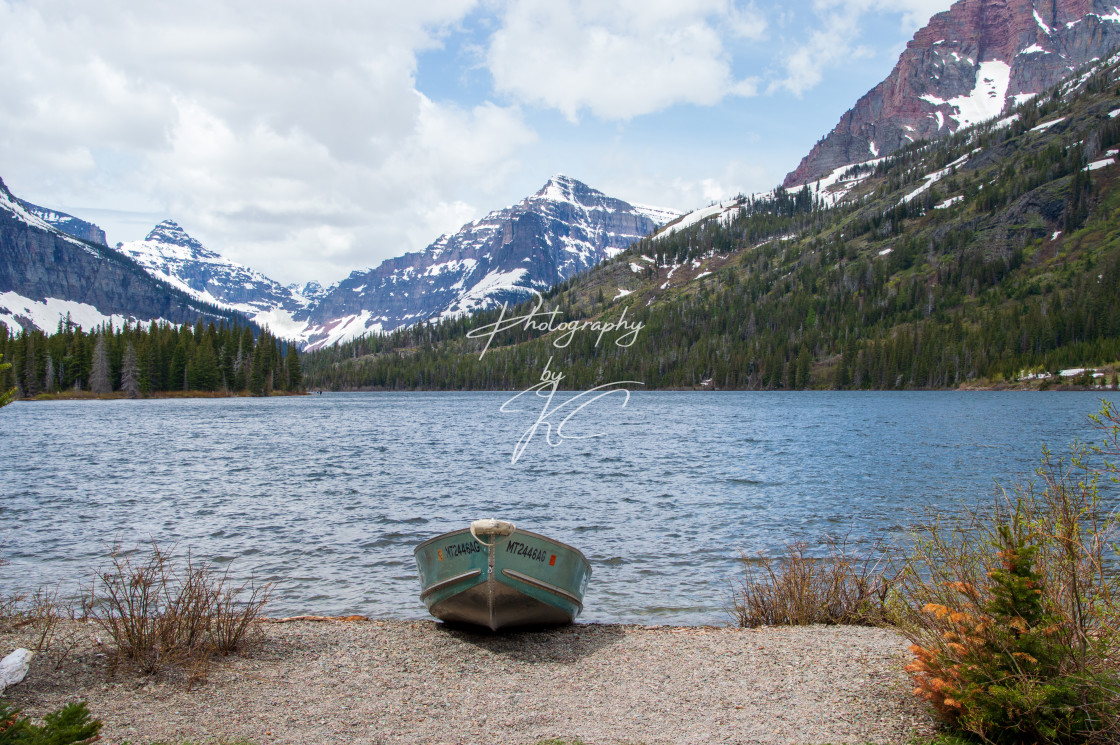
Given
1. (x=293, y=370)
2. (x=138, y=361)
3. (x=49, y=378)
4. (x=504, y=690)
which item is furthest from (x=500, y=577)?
(x=293, y=370)

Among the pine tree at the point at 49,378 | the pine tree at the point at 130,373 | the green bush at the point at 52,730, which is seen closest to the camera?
the green bush at the point at 52,730

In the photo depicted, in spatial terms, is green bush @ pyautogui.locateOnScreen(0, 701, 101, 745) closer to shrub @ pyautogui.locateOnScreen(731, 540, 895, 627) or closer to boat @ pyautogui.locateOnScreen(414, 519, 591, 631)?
boat @ pyautogui.locateOnScreen(414, 519, 591, 631)

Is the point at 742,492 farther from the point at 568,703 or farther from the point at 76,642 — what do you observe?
the point at 76,642

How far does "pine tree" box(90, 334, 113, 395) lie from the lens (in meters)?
137

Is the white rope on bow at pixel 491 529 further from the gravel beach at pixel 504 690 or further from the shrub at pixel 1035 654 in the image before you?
the shrub at pixel 1035 654

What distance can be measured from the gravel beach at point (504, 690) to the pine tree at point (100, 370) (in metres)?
147

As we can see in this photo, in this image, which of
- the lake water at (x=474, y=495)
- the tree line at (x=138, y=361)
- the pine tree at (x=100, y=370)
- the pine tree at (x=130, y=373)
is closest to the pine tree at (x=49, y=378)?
the tree line at (x=138, y=361)

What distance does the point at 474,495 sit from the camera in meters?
35.9

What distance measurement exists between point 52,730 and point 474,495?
30253mm

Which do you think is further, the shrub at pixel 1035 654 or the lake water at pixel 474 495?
the lake water at pixel 474 495

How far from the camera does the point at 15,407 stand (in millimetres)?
118375

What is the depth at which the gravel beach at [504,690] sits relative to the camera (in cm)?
931

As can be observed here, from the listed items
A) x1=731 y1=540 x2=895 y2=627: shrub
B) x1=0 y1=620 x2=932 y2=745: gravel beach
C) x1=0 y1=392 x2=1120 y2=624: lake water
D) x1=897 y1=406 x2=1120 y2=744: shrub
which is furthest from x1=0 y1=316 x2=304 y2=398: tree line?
x1=897 y1=406 x2=1120 y2=744: shrub

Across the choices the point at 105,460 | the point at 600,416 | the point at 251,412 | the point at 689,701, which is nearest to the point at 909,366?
the point at 600,416
